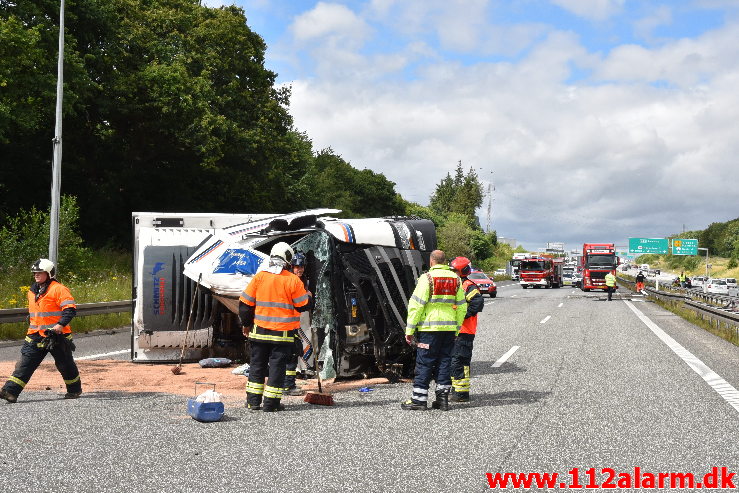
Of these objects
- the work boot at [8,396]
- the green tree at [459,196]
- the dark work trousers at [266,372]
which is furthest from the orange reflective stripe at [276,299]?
the green tree at [459,196]

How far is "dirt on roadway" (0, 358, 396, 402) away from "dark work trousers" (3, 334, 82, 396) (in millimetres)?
684

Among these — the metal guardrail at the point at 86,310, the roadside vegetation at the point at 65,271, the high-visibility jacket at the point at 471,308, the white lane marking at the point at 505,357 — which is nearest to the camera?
the high-visibility jacket at the point at 471,308

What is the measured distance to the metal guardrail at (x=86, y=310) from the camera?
1472 centimetres

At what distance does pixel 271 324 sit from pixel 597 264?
44.2 metres

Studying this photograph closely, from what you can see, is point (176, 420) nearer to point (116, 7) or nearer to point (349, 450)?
point (349, 450)

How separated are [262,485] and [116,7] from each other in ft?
106

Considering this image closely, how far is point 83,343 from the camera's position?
1491cm

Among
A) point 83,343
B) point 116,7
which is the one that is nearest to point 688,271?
point 116,7

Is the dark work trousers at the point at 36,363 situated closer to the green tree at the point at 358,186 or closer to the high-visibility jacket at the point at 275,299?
the high-visibility jacket at the point at 275,299

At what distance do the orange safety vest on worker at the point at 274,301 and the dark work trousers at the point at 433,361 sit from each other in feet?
4.72

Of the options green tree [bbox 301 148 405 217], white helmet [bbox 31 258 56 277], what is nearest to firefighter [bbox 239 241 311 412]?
white helmet [bbox 31 258 56 277]

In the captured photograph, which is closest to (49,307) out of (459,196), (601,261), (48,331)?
(48,331)

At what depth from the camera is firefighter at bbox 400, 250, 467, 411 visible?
332 inches

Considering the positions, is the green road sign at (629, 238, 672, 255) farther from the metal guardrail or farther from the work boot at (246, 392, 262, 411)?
the work boot at (246, 392, 262, 411)
